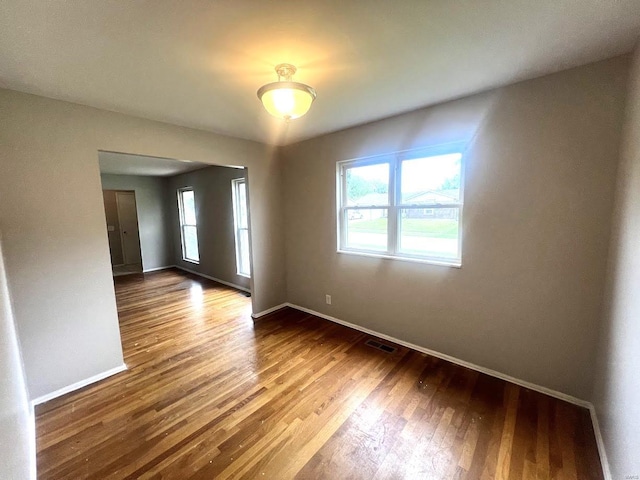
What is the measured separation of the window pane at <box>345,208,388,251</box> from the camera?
2.95 metres

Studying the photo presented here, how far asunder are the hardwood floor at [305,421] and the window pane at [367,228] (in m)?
1.19

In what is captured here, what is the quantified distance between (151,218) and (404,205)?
661 cm

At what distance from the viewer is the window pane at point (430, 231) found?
8.02 ft

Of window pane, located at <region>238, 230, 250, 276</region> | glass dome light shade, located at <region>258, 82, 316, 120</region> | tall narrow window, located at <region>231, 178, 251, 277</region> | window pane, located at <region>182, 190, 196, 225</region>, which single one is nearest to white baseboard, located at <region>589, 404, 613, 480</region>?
glass dome light shade, located at <region>258, 82, 316, 120</region>

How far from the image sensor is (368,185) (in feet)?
9.88

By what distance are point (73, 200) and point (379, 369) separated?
311 cm

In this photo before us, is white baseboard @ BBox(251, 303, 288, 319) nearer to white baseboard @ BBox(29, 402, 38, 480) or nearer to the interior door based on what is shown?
white baseboard @ BBox(29, 402, 38, 480)

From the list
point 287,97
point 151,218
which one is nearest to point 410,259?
point 287,97

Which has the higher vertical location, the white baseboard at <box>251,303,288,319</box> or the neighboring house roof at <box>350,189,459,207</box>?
the neighboring house roof at <box>350,189,459,207</box>

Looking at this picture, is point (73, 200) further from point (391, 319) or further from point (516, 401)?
point (516, 401)

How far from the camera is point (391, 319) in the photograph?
9.48 feet

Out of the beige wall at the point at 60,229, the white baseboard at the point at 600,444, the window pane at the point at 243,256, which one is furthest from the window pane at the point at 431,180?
the window pane at the point at 243,256

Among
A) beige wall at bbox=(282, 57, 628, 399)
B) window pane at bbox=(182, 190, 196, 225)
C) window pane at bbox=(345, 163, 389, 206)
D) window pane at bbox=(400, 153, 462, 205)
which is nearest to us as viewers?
beige wall at bbox=(282, 57, 628, 399)

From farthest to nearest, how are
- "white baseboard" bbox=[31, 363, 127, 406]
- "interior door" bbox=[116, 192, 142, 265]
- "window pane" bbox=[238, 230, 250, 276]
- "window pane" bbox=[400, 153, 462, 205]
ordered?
"interior door" bbox=[116, 192, 142, 265], "window pane" bbox=[238, 230, 250, 276], "window pane" bbox=[400, 153, 462, 205], "white baseboard" bbox=[31, 363, 127, 406]
